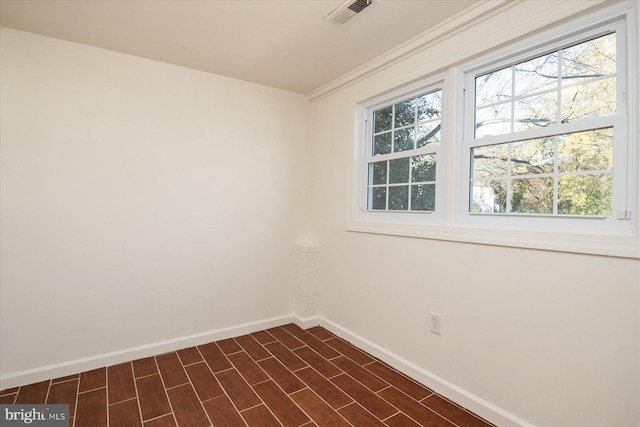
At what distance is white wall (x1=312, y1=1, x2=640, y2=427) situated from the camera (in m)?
1.48

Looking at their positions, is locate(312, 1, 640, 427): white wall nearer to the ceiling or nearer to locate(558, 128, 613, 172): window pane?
the ceiling

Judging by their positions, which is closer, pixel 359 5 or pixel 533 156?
pixel 533 156

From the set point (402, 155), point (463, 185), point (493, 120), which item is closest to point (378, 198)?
point (402, 155)

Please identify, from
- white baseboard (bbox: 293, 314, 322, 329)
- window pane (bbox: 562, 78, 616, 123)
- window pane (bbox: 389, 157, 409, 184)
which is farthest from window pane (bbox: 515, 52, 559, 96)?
white baseboard (bbox: 293, 314, 322, 329)

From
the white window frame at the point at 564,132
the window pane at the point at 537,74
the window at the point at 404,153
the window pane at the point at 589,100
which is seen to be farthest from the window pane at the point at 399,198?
the window pane at the point at 589,100

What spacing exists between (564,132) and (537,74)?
0.40 m

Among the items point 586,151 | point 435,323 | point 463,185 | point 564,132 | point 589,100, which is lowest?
point 435,323

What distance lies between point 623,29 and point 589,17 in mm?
157

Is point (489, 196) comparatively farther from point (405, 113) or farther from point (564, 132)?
point (405, 113)

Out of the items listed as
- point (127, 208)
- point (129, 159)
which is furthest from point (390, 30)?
point (127, 208)

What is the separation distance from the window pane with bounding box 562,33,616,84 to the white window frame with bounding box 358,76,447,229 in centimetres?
71

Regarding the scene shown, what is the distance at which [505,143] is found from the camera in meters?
1.95

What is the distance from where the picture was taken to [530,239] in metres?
1.75

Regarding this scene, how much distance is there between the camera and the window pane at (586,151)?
1.57 m
